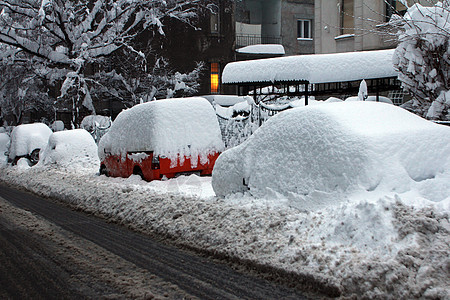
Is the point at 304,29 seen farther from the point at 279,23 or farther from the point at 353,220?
the point at 353,220

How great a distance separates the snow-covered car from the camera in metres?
20.3

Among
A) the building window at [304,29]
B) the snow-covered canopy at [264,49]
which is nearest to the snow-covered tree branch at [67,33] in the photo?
the snow-covered canopy at [264,49]

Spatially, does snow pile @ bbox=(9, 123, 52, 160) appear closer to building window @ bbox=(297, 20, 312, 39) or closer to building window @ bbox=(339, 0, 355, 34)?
building window @ bbox=(339, 0, 355, 34)

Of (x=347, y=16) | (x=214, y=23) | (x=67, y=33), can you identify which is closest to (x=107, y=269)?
(x=347, y=16)

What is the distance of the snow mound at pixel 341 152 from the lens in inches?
248

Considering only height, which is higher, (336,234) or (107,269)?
(336,234)

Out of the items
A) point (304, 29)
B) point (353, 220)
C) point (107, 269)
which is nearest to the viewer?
point (353, 220)

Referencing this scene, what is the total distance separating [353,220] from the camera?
553 cm

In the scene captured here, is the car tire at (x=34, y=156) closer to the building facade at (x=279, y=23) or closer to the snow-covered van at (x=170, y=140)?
the snow-covered van at (x=170, y=140)

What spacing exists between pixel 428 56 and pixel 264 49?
2461 centimetres

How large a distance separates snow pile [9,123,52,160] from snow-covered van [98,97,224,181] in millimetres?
9385

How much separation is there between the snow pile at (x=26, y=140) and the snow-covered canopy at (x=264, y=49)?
1693 cm

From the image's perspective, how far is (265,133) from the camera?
26.6 feet

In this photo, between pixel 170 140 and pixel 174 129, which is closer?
pixel 170 140
